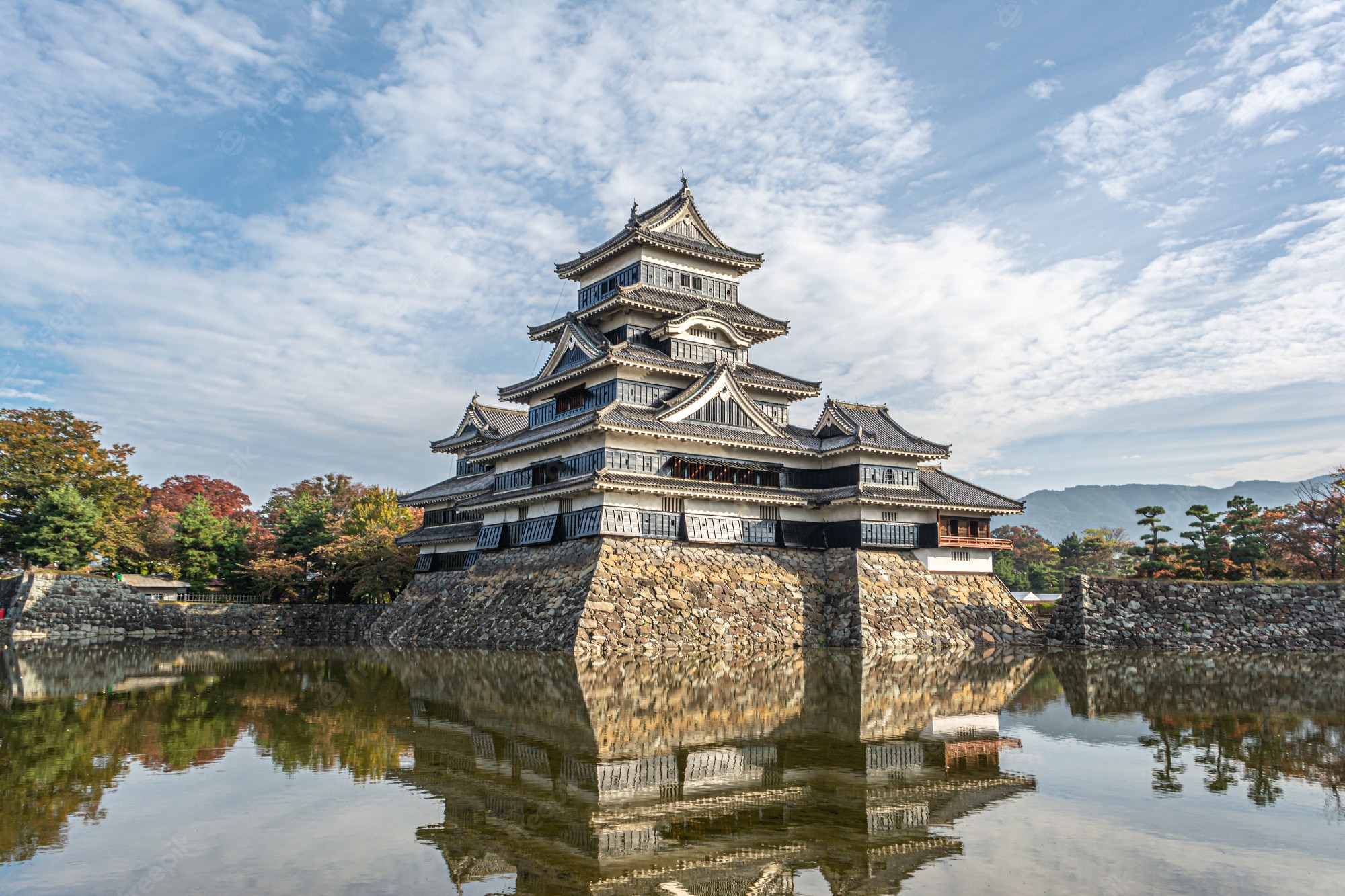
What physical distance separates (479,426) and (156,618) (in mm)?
18898

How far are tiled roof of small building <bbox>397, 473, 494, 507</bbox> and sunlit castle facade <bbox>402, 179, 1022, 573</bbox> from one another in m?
0.76

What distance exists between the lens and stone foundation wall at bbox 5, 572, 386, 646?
42.3m

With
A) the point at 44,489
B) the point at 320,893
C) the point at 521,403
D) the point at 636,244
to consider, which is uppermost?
the point at 636,244

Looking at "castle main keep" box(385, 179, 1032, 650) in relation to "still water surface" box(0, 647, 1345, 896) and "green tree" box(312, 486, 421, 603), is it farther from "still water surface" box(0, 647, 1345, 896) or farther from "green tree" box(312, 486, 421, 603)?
"still water surface" box(0, 647, 1345, 896)

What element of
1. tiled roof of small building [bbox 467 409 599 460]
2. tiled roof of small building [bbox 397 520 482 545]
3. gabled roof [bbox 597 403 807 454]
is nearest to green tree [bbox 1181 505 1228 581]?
gabled roof [bbox 597 403 807 454]

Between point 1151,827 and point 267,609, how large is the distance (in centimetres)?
4608

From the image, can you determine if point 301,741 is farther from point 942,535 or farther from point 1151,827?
point 942,535

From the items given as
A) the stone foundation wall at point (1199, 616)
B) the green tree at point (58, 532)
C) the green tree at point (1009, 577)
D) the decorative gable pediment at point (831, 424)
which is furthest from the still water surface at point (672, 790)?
the green tree at point (1009, 577)

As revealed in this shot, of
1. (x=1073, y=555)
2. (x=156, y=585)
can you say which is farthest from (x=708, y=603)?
(x=1073, y=555)

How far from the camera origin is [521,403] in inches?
1619

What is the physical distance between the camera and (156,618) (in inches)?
1740

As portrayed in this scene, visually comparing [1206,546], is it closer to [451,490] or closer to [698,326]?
[698,326]

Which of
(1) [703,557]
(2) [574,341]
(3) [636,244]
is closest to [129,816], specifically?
(1) [703,557]

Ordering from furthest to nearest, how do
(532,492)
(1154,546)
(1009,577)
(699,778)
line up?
(1009,577) < (1154,546) < (532,492) < (699,778)
